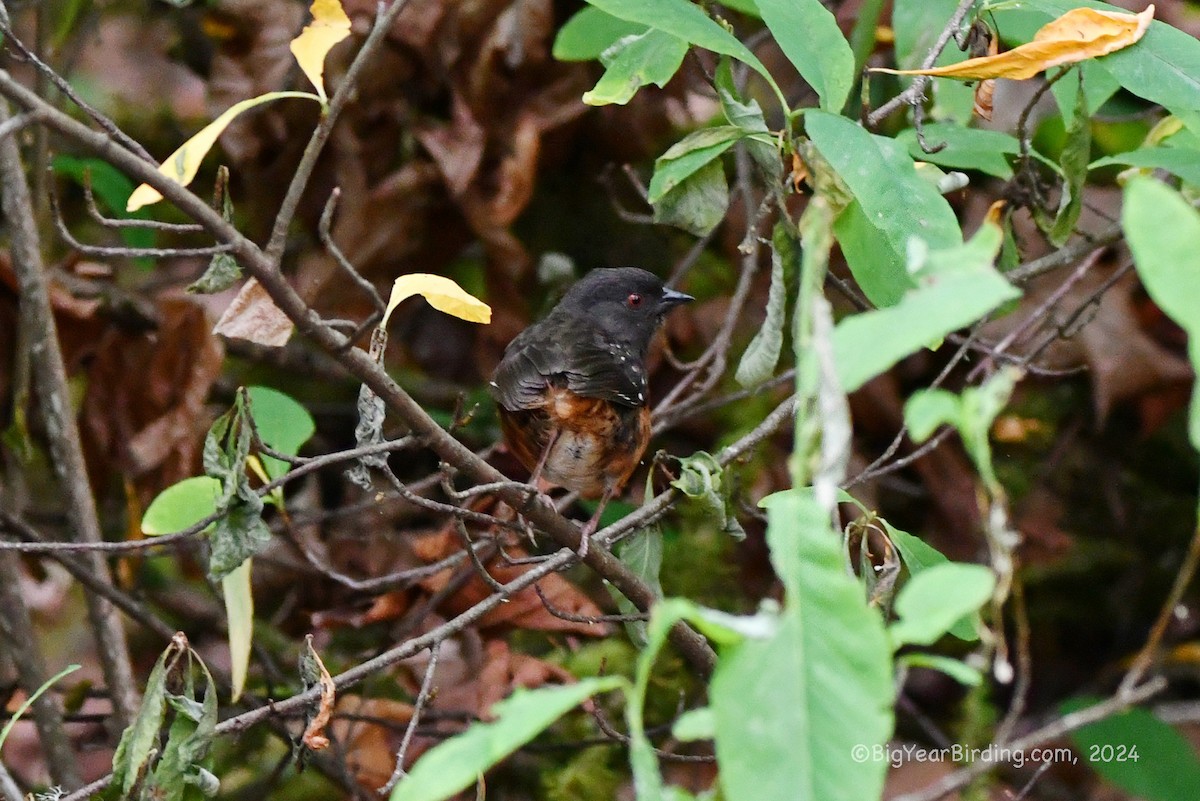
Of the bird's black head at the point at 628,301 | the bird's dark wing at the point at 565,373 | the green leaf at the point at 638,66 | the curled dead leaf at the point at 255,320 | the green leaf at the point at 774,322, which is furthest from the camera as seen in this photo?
the bird's black head at the point at 628,301

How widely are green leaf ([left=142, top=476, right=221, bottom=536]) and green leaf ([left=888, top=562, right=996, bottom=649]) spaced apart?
1.51 metres

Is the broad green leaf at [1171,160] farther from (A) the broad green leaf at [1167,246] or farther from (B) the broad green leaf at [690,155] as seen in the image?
(A) the broad green leaf at [1167,246]

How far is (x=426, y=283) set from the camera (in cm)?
181

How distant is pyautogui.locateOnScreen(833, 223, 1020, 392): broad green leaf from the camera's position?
102 centimetres

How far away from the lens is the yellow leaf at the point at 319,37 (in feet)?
5.91

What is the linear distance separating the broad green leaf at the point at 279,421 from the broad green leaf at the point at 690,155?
872 millimetres

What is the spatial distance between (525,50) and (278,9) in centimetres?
69

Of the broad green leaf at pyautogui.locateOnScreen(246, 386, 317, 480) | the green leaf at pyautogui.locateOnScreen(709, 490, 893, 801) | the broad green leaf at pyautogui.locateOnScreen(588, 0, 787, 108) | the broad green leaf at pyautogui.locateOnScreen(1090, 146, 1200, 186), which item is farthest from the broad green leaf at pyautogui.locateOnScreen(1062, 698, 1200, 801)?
the green leaf at pyautogui.locateOnScreen(709, 490, 893, 801)

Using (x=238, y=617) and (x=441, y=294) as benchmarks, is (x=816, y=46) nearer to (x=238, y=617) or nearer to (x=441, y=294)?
(x=441, y=294)

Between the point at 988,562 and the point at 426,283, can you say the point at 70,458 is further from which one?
the point at 988,562

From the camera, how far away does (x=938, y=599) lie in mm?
1054

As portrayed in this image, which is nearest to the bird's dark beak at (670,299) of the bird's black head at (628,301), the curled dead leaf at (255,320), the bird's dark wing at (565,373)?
the bird's black head at (628,301)

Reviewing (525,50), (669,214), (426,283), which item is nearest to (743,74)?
(525,50)

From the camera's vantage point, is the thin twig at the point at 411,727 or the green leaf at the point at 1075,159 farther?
the green leaf at the point at 1075,159
